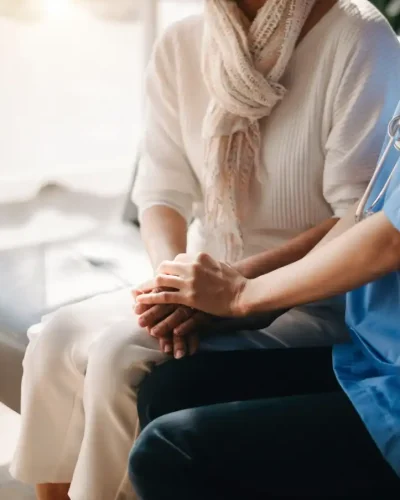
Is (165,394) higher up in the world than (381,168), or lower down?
lower down

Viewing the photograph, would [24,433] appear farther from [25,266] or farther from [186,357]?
[25,266]

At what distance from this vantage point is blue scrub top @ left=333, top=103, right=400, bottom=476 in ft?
2.87

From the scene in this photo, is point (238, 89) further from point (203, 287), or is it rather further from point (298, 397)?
point (298, 397)

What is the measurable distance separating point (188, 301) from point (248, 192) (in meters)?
0.26

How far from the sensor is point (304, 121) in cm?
119

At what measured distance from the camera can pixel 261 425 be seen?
2.92 feet

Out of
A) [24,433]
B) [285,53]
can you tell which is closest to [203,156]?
[285,53]

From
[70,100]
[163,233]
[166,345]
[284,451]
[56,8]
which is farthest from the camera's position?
[70,100]

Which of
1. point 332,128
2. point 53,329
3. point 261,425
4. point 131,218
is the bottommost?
point 131,218

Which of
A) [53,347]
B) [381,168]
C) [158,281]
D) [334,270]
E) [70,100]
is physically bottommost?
[70,100]

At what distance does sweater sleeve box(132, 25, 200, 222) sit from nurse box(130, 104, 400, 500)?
0.33 meters

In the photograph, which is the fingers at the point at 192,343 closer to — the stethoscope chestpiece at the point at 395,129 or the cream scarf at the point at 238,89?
the cream scarf at the point at 238,89

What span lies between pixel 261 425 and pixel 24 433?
471 millimetres

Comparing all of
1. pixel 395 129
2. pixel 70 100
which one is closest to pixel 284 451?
pixel 395 129
